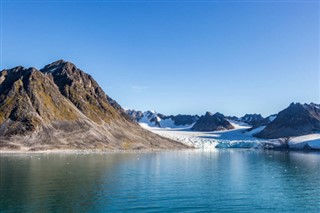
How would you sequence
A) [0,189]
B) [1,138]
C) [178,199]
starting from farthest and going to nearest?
[1,138]
[0,189]
[178,199]

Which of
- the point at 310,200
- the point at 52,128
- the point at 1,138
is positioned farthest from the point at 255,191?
the point at 52,128

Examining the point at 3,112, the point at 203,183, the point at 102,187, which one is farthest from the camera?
the point at 3,112

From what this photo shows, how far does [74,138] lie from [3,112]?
41.4 m

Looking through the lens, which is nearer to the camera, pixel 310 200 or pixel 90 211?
pixel 90 211

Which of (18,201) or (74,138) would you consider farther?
(74,138)

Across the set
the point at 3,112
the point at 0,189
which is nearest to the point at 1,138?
the point at 3,112

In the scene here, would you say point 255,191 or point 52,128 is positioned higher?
point 52,128

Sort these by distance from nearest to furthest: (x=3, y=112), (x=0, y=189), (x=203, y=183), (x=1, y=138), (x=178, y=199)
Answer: (x=178, y=199) → (x=0, y=189) → (x=203, y=183) → (x=1, y=138) → (x=3, y=112)

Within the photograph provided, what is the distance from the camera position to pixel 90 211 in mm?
44094

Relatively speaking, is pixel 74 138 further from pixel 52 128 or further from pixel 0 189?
pixel 0 189

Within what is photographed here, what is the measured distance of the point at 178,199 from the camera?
52781mm

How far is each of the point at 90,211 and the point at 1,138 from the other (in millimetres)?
144824

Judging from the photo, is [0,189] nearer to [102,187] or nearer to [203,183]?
[102,187]

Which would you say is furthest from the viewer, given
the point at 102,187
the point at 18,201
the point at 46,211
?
the point at 102,187
